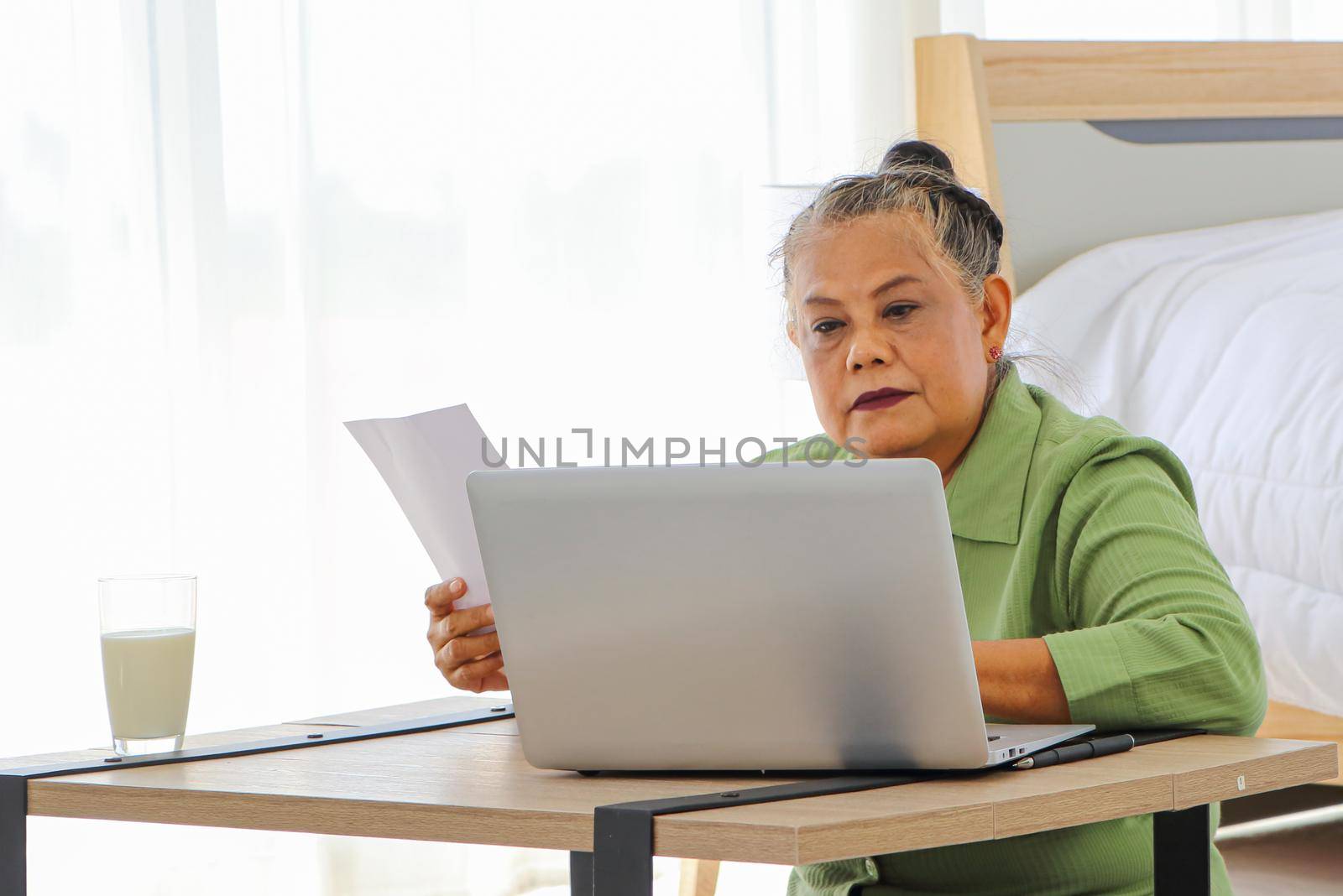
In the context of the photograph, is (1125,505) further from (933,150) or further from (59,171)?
(59,171)

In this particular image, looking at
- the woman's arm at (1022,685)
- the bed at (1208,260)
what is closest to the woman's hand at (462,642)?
the woman's arm at (1022,685)

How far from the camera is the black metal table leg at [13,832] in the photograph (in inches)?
33.0

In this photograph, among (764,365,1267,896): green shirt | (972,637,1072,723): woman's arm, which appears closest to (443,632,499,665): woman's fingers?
(764,365,1267,896): green shirt

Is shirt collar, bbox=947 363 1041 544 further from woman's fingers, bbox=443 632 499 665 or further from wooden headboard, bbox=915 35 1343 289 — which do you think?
wooden headboard, bbox=915 35 1343 289

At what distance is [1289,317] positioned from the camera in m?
2.06

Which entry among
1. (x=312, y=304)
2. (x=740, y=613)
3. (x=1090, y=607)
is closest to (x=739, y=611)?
(x=740, y=613)

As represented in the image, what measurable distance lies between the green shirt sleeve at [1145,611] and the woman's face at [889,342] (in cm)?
18

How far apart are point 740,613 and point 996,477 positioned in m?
0.42

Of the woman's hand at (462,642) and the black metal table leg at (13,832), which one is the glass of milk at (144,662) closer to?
the black metal table leg at (13,832)

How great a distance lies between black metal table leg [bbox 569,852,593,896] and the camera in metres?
1.09

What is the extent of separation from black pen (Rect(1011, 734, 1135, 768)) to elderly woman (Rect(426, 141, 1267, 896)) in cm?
5

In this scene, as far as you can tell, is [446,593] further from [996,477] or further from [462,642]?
[996,477]

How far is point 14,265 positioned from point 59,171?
0.14 m

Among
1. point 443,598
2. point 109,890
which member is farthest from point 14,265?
point 443,598
